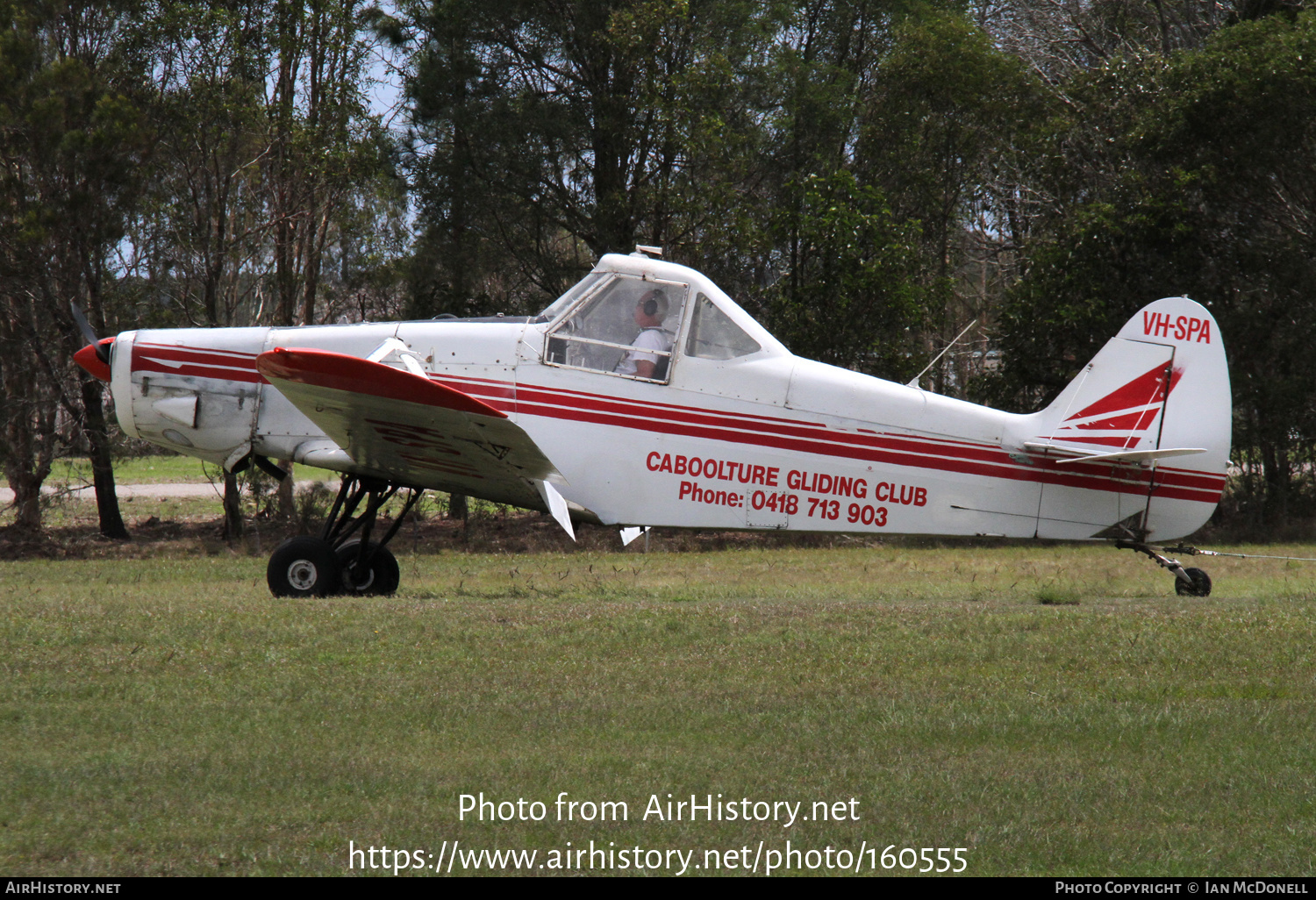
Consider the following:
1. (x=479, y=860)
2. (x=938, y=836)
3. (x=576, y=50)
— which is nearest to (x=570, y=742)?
(x=479, y=860)

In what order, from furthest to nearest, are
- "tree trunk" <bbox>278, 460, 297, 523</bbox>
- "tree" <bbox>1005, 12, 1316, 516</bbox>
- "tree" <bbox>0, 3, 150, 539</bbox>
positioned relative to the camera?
"tree trunk" <bbox>278, 460, 297, 523</bbox> < "tree" <bbox>1005, 12, 1316, 516</bbox> < "tree" <bbox>0, 3, 150, 539</bbox>

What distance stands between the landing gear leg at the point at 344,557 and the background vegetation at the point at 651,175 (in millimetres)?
8559

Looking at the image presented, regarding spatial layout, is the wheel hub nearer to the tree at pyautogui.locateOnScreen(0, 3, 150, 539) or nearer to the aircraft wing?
the aircraft wing

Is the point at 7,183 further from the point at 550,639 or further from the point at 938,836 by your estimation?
the point at 938,836

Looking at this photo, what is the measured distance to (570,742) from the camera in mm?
5137

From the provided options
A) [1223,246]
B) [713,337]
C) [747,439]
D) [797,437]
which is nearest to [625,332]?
[713,337]

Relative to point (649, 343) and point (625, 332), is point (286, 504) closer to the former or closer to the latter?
point (625, 332)

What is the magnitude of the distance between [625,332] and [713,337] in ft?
2.30

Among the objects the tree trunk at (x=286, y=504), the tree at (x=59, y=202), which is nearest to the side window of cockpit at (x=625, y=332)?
the tree at (x=59, y=202)

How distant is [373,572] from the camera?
9.80m

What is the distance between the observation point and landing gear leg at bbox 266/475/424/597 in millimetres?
8938

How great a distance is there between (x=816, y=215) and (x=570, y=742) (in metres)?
14.1

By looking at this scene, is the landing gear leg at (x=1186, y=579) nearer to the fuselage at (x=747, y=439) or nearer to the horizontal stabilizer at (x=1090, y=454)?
the fuselage at (x=747, y=439)

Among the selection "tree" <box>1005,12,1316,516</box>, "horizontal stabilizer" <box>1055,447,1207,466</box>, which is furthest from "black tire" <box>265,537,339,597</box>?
"tree" <box>1005,12,1316,516</box>
